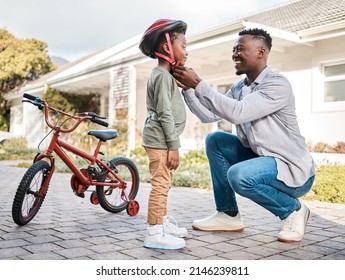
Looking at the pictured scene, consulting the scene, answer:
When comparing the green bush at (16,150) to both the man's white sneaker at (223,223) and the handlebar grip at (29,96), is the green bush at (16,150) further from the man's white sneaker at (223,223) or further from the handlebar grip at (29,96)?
the man's white sneaker at (223,223)

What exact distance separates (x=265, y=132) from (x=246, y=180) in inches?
9.9

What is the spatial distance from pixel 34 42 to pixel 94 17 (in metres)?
1.07

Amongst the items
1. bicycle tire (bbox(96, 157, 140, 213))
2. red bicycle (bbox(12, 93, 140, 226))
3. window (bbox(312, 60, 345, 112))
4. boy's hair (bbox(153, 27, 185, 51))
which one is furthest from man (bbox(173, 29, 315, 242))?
window (bbox(312, 60, 345, 112))

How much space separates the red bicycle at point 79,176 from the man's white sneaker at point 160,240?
0.77 m

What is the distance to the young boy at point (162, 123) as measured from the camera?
173cm

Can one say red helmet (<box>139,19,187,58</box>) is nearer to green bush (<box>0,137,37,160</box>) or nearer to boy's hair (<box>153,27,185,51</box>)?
boy's hair (<box>153,27,185,51</box>)

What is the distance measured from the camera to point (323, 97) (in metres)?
5.55

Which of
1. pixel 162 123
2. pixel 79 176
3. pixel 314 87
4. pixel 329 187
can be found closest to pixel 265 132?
pixel 162 123

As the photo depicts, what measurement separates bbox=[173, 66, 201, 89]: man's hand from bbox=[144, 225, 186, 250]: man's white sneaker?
2.11 feet

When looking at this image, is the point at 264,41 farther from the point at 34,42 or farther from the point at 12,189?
the point at 12,189

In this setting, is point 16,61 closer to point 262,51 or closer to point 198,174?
point 262,51

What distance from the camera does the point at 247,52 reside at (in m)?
1.95

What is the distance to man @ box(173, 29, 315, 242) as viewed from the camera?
182 cm

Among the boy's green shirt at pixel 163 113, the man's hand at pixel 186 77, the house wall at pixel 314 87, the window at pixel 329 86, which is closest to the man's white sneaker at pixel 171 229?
the boy's green shirt at pixel 163 113
